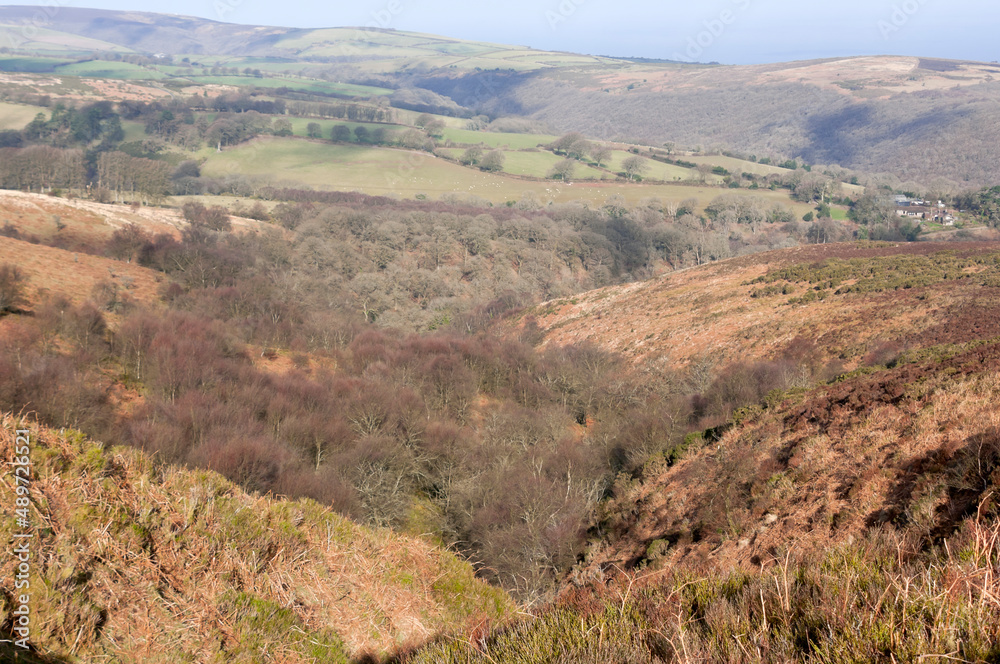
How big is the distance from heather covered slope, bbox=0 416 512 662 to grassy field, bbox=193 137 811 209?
101m

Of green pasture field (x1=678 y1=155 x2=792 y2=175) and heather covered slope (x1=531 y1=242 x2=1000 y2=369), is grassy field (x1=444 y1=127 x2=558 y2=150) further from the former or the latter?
heather covered slope (x1=531 y1=242 x2=1000 y2=369)

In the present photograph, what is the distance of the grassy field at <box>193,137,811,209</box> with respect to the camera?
107062mm

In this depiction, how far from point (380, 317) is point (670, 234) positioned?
50746 millimetres

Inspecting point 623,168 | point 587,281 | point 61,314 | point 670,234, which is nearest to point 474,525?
point 61,314

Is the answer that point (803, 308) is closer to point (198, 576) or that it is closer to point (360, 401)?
point (360, 401)

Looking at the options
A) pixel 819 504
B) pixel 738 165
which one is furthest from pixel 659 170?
pixel 819 504

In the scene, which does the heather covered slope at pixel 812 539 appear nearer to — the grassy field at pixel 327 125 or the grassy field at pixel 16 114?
the grassy field at pixel 327 125

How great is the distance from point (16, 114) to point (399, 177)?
93.6m

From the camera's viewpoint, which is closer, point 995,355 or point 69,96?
point 995,355

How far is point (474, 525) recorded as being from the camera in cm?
1839

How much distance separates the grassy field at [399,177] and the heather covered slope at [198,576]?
10070cm

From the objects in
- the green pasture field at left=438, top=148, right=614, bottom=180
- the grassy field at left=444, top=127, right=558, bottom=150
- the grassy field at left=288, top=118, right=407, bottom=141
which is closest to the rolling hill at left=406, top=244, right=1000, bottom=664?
the green pasture field at left=438, top=148, right=614, bottom=180

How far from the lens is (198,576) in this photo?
221 inches

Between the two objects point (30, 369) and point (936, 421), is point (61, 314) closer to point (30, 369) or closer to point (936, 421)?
point (30, 369)
